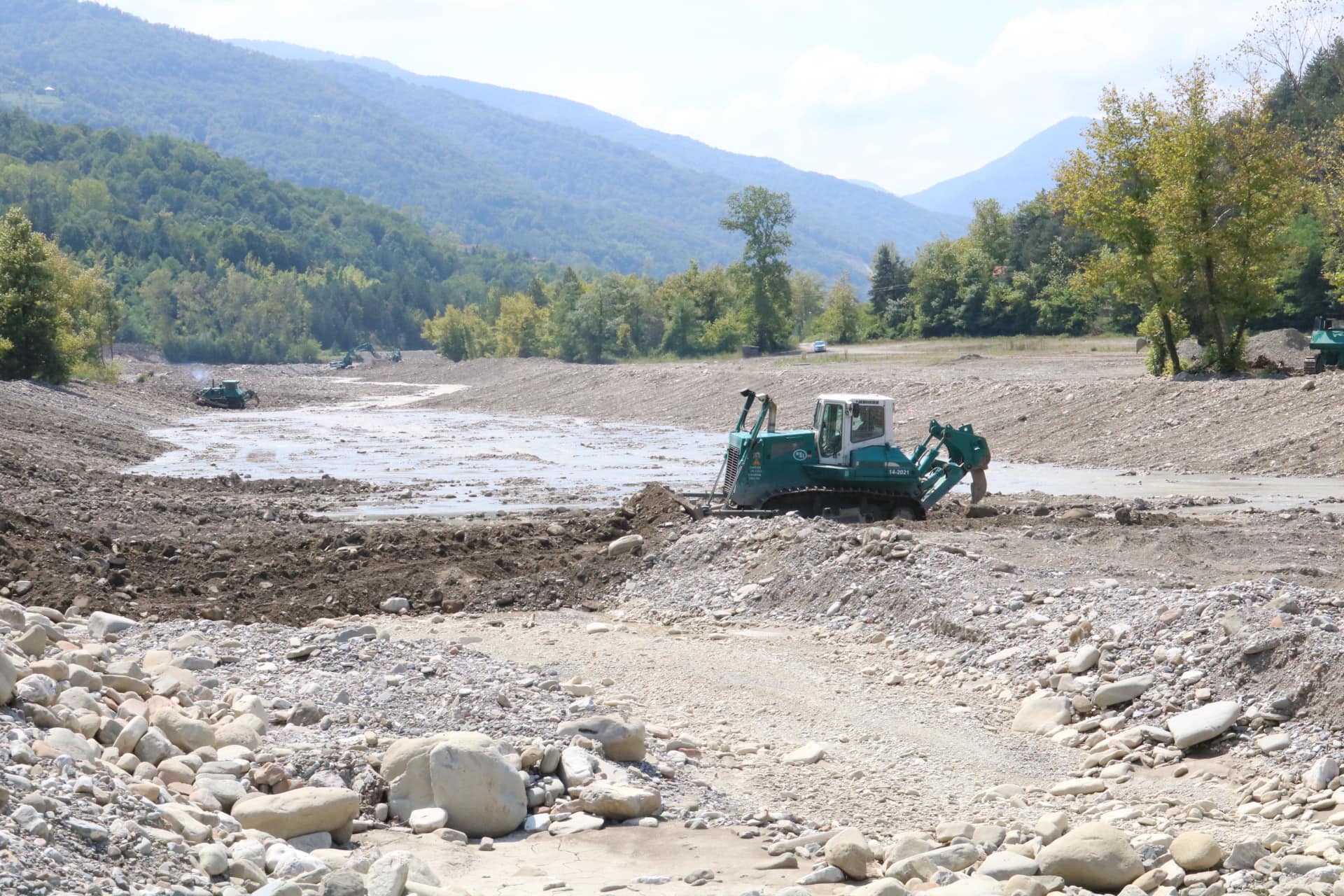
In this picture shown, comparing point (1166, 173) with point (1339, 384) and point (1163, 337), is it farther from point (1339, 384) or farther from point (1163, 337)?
point (1339, 384)

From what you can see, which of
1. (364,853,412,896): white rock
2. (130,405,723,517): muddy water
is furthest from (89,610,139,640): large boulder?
(130,405,723,517): muddy water

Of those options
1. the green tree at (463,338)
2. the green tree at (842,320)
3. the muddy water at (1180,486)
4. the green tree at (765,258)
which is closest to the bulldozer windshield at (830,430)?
the muddy water at (1180,486)

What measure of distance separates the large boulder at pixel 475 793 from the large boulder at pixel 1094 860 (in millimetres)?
3478

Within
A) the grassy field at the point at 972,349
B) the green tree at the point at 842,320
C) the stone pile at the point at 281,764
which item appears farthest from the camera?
the green tree at the point at 842,320

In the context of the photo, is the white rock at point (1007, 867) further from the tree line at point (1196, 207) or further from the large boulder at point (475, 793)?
the tree line at point (1196, 207)

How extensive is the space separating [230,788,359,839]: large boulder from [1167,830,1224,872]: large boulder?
5.16 m

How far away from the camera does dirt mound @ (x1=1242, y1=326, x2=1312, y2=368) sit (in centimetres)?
4944

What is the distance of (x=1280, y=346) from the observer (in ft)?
167

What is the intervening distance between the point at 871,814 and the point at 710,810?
116cm

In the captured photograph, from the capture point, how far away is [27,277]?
189ft

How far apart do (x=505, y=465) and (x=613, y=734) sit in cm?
3006

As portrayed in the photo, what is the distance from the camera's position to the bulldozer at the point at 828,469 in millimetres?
21469

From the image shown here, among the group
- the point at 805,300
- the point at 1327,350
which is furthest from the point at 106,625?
the point at 805,300

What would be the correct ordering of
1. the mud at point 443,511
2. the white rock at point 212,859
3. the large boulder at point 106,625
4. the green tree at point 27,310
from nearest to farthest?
1. the white rock at point 212,859
2. the large boulder at point 106,625
3. the mud at point 443,511
4. the green tree at point 27,310
